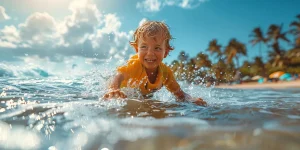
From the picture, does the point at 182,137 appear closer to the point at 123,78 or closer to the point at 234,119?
the point at 234,119

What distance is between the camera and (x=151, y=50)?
364cm

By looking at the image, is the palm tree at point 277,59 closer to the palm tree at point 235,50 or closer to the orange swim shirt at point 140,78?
the palm tree at point 235,50

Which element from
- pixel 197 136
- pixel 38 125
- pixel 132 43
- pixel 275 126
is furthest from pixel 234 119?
pixel 132 43

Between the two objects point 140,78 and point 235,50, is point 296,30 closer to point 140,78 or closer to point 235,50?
point 235,50

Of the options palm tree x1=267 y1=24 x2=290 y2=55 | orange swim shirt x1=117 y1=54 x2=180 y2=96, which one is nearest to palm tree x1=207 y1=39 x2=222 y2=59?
palm tree x1=267 y1=24 x2=290 y2=55

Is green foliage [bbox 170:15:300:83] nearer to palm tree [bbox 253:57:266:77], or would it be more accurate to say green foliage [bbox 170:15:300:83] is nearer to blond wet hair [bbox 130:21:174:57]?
palm tree [bbox 253:57:266:77]

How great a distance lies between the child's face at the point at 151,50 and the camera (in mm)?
3641

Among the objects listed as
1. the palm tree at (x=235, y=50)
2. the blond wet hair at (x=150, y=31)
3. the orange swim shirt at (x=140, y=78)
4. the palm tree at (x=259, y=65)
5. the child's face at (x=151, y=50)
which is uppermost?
the palm tree at (x=235, y=50)

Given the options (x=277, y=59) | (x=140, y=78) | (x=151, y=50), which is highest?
(x=277, y=59)

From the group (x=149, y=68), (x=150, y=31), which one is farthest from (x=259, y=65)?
(x=150, y=31)

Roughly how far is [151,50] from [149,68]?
0.39 meters

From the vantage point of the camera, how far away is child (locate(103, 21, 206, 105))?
12.0ft

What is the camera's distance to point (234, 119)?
159 centimetres

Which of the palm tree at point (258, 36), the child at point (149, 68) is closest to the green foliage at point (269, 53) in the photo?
the palm tree at point (258, 36)
